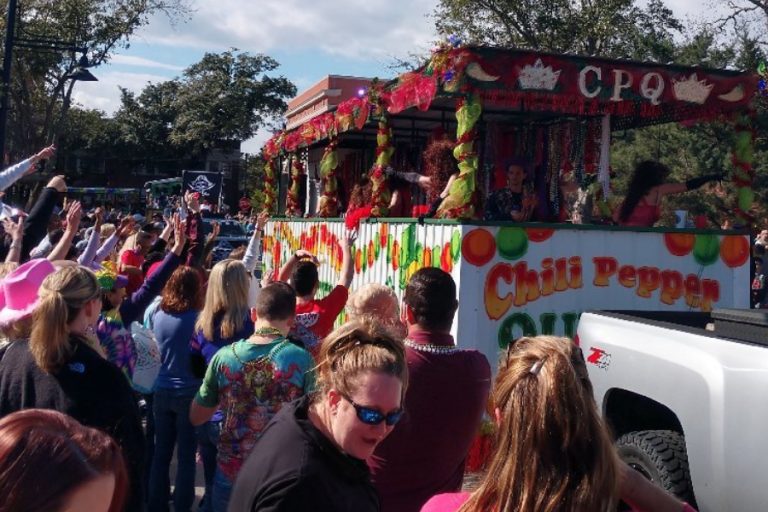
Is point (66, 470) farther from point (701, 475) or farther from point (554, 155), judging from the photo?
point (554, 155)

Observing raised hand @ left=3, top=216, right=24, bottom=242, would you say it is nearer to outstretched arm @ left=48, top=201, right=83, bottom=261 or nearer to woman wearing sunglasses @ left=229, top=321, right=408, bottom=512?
outstretched arm @ left=48, top=201, right=83, bottom=261

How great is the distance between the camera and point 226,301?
192 inches

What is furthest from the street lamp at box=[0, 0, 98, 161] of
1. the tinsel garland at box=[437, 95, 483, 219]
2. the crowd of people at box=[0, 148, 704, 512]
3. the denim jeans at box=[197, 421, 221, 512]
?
the denim jeans at box=[197, 421, 221, 512]

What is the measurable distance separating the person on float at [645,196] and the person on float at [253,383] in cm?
580

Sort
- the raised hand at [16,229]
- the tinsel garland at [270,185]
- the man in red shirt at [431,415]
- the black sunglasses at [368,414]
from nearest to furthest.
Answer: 1. the black sunglasses at [368,414]
2. the man in red shirt at [431,415]
3. the raised hand at [16,229]
4. the tinsel garland at [270,185]

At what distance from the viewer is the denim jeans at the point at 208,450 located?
15.9 feet

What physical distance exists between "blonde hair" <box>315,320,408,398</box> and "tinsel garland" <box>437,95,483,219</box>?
526cm

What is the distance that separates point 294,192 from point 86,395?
13.5m

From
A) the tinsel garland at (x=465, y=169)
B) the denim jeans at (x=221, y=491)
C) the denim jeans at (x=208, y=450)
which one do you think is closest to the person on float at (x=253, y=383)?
the denim jeans at (x=221, y=491)

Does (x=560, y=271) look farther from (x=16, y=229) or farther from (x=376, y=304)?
(x=16, y=229)

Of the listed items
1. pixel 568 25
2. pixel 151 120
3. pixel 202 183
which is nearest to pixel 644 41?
pixel 568 25

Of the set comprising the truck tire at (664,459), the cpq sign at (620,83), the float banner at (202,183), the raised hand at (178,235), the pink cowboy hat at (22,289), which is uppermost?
the cpq sign at (620,83)

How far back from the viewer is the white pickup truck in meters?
3.62

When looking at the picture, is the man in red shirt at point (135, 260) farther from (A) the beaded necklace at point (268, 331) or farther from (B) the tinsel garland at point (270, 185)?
(B) the tinsel garland at point (270, 185)
